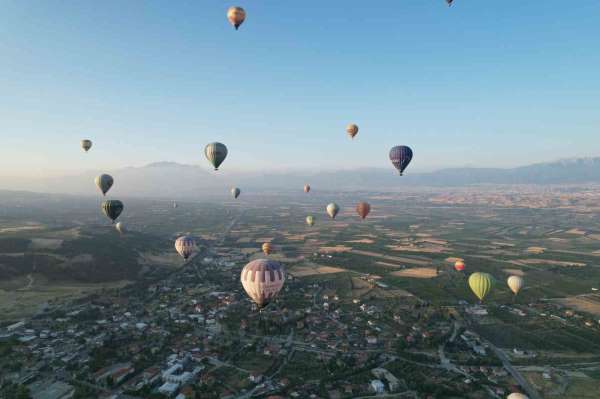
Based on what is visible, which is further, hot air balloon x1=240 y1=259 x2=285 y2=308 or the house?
the house

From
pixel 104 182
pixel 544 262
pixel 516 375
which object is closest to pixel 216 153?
pixel 104 182

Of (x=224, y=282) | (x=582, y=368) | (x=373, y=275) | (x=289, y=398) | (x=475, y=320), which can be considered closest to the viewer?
(x=289, y=398)

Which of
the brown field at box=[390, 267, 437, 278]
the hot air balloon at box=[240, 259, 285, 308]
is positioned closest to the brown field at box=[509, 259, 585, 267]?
the brown field at box=[390, 267, 437, 278]

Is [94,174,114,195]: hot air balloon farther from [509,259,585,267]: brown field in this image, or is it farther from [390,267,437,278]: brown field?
[509,259,585,267]: brown field

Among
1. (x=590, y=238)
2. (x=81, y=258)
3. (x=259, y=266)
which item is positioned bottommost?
(x=590, y=238)

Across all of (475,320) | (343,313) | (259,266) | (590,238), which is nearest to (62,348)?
(259,266)

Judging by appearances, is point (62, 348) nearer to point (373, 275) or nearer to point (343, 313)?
point (343, 313)
